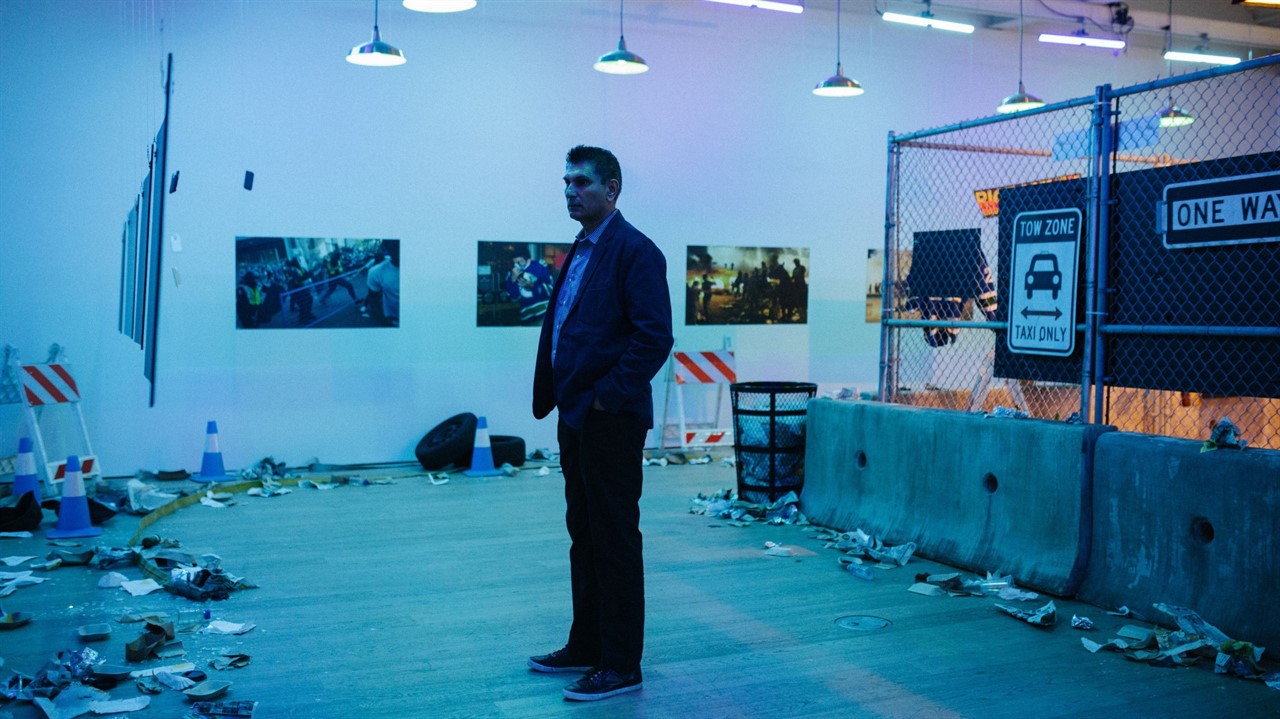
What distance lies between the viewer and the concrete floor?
5.10m

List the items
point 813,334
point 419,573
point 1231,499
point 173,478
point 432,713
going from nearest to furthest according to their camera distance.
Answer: point 432,713
point 1231,499
point 419,573
point 173,478
point 813,334

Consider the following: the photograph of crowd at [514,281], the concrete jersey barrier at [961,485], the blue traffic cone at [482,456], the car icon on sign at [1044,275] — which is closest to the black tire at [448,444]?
the blue traffic cone at [482,456]

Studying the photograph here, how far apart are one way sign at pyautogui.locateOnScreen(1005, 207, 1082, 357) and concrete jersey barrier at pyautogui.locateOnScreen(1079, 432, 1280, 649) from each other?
1.05 m

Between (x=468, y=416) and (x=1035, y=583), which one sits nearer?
(x=1035, y=583)

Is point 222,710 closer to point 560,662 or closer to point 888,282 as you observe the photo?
point 560,662

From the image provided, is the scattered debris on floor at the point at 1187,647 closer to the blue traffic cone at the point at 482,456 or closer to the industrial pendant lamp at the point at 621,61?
the industrial pendant lamp at the point at 621,61

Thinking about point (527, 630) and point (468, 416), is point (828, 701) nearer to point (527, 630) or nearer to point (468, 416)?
point (527, 630)

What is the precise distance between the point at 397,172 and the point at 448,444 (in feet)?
10.5

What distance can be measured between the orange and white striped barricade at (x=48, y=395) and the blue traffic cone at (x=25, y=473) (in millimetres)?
646

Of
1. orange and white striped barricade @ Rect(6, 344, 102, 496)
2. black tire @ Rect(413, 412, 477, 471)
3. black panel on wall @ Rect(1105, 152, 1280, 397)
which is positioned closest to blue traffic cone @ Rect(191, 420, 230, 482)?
orange and white striped barricade @ Rect(6, 344, 102, 496)

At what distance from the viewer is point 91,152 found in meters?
11.6

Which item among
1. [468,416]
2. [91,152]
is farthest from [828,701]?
[91,152]

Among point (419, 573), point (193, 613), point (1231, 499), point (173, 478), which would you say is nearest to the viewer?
point (1231, 499)

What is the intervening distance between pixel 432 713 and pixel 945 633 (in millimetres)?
2923
